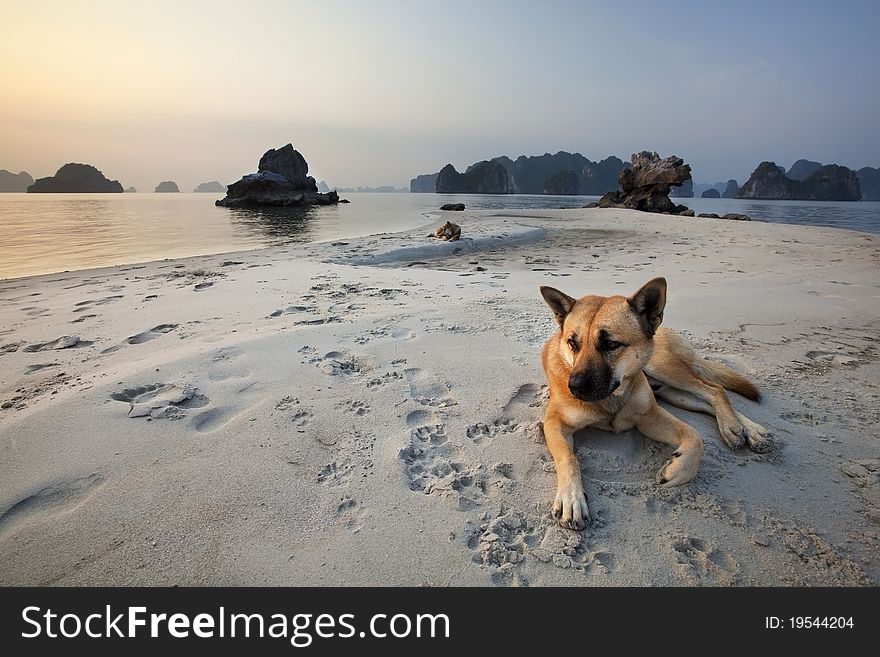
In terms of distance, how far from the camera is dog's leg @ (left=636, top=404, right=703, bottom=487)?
7.84 ft

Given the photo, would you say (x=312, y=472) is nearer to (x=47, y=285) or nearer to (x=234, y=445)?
(x=234, y=445)

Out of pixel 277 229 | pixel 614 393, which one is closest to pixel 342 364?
pixel 614 393

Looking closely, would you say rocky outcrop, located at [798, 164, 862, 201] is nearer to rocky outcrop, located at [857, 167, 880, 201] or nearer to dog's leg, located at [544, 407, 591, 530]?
rocky outcrop, located at [857, 167, 880, 201]

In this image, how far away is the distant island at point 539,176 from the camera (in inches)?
5256

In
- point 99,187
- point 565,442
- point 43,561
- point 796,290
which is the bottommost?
point 43,561

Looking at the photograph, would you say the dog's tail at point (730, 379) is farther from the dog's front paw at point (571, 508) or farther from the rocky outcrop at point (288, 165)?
the rocky outcrop at point (288, 165)

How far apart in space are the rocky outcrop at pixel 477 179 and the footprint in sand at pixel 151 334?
13718cm

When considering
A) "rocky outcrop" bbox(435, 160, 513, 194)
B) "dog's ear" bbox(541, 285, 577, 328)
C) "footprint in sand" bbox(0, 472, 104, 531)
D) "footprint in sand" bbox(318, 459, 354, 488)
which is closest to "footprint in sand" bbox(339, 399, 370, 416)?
"footprint in sand" bbox(318, 459, 354, 488)

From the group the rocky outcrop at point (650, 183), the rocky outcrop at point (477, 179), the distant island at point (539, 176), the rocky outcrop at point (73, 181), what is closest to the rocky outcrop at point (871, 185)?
the distant island at point (539, 176)

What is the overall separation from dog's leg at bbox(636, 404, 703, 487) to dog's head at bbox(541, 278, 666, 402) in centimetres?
38
